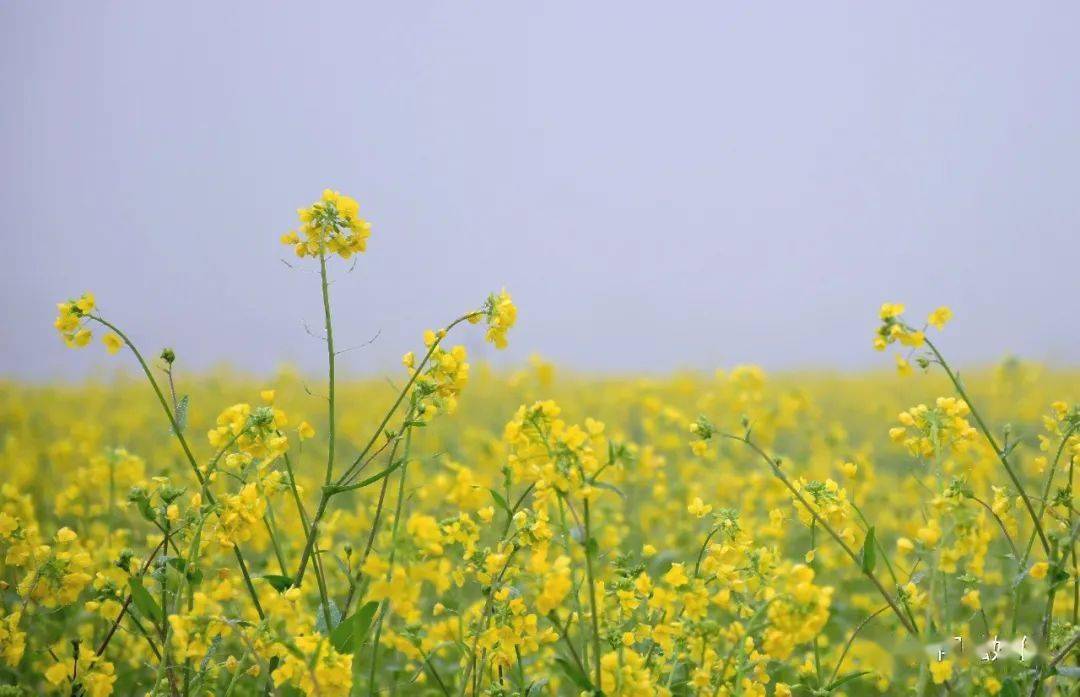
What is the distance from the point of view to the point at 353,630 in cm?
228

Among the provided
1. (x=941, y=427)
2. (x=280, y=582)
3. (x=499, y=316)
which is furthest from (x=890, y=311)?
(x=280, y=582)

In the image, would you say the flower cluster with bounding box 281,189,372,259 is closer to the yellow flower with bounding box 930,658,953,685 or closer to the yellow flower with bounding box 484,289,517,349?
the yellow flower with bounding box 484,289,517,349

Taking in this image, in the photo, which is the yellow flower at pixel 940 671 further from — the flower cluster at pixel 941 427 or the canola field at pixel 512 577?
the flower cluster at pixel 941 427

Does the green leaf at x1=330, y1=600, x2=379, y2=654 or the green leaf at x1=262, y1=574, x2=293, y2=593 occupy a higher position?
the green leaf at x1=262, y1=574, x2=293, y2=593

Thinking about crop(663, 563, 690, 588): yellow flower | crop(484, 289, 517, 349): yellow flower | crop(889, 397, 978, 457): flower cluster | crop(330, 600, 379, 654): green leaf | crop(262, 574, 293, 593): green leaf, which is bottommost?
crop(330, 600, 379, 654): green leaf

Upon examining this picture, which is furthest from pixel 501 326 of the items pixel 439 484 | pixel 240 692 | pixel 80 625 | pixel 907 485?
pixel 907 485

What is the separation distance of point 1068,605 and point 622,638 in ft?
9.14

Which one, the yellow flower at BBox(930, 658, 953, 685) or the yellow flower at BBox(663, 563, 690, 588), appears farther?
the yellow flower at BBox(663, 563, 690, 588)

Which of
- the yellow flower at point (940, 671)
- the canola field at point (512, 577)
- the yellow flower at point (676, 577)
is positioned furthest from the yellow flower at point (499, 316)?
the yellow flower at point (940, 671)

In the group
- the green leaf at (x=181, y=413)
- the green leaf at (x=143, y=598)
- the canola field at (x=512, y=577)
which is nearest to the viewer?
the canola field at (x=512, y=577)

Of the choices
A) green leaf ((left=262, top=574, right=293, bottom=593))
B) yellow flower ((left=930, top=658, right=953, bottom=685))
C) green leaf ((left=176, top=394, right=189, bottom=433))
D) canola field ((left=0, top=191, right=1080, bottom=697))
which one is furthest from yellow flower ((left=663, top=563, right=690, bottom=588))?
green leaf ((left=176, top=394, right=189, bottom=433))

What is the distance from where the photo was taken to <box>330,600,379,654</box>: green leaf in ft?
7.24

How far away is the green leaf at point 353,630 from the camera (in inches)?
86.9

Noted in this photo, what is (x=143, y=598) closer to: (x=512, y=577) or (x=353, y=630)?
(x=353, y=630)
